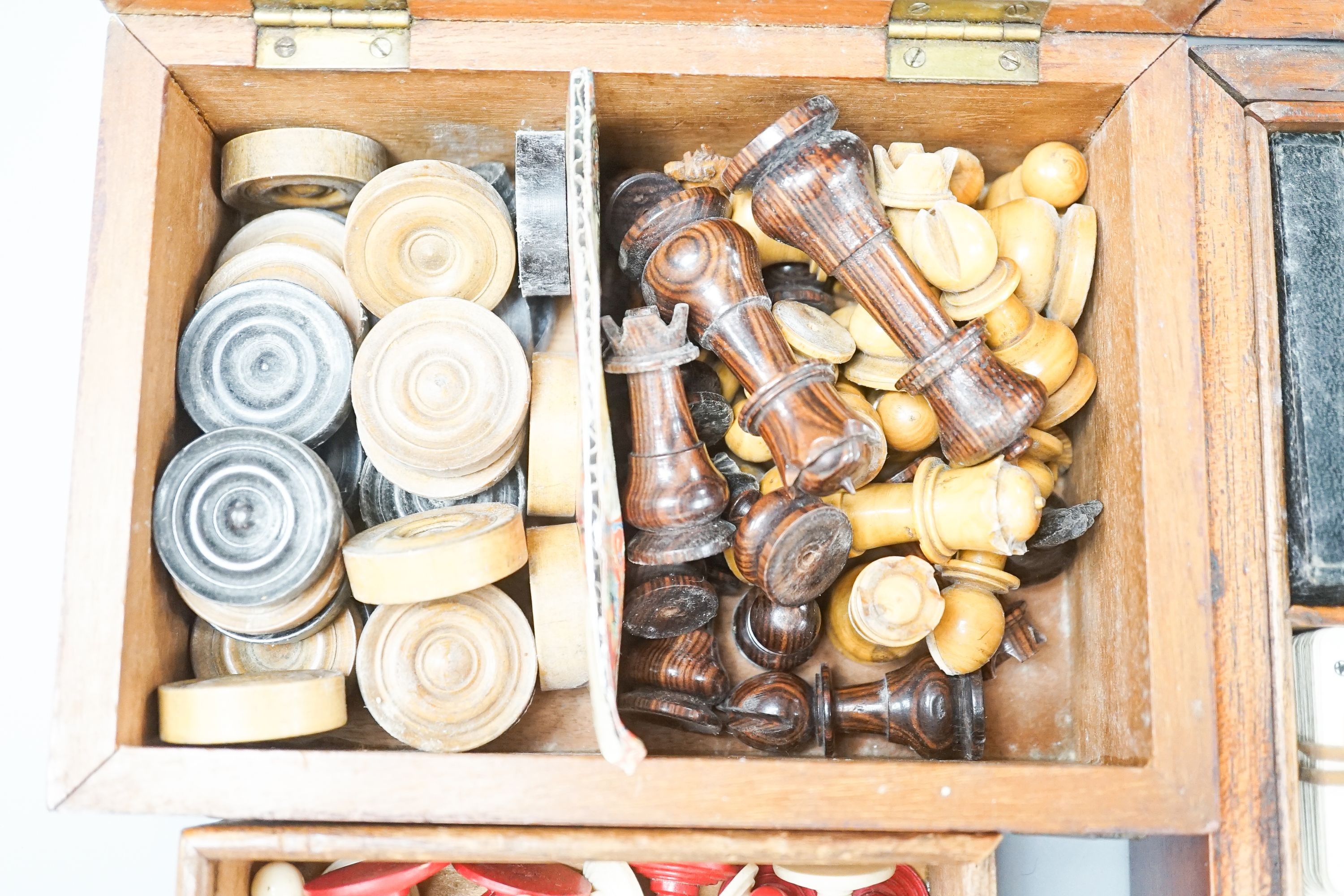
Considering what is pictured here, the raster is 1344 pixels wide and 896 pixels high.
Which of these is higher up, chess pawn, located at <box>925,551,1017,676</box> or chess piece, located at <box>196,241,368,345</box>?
chess piece, located at <box>196,241,368,345</box>

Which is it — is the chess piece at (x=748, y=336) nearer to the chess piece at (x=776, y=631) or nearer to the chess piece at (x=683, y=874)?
the chess piece at (x=776, y=631)

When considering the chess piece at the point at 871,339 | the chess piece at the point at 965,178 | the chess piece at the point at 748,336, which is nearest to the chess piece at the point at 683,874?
the chess piece at the point at 748,336

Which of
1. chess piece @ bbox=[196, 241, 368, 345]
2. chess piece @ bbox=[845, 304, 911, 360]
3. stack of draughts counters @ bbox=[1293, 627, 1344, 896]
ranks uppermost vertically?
chess piece @ bbox=[196, 241, 368, 345]

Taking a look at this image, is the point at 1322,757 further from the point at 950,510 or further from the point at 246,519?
the point at 246,519

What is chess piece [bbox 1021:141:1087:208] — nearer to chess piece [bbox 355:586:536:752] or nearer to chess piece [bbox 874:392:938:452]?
chess piece [bbox 874:392:938:452]

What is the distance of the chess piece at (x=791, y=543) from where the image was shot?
103cm

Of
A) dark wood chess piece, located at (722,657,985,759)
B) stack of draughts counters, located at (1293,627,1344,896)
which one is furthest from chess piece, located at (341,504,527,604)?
stack of draughts counters, located at (1293,627,1344,896)

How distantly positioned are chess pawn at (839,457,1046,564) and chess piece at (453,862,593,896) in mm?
528

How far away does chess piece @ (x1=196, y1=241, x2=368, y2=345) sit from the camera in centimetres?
116

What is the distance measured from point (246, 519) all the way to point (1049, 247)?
0.95 m

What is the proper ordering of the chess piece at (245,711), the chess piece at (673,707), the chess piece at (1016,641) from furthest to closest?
the chess piece at (1016,641) → the chess piece at (673,707) → the chess piece at (245,711)

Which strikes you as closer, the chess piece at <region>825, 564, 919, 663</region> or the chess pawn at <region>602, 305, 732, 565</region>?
the chess pawn at <region>602, 305, 732, 565</region>

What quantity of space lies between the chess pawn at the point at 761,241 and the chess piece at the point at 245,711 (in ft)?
2.24

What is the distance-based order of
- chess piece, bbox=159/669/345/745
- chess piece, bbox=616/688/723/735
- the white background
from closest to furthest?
chess piece, bbox=159/669/345/745 → chess piece, bbox=616/688/723/735 → the white background
